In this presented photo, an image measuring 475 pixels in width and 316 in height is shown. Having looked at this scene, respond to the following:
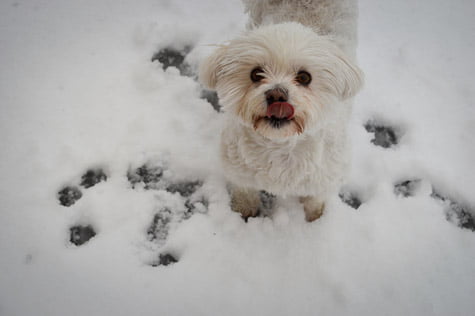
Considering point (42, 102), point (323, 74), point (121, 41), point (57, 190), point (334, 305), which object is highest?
point (323, 74)

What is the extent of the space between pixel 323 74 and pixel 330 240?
1.11m

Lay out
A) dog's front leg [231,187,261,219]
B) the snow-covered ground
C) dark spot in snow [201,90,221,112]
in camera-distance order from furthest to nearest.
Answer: dark spot in snow [201,90,221,112]
dog's front leg [231,187,261,219]
the snow-covered ground

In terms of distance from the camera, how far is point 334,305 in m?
1.83

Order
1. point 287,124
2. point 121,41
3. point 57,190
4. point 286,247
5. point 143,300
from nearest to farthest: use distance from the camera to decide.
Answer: point 287,124 → point 143,300 → point 286,247 → point 57,190 → point 121,41

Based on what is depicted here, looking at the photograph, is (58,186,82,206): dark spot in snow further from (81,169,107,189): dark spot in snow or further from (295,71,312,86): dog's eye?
(295,71,312,86): dog's eye

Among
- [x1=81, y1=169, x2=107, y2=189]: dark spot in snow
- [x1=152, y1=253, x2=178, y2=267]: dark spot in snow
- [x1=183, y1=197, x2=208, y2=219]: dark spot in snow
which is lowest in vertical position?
[x1=152, y1=253, x2=178, y2=267]: dark spot in snow

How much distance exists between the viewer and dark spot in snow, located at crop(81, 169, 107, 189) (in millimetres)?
2166

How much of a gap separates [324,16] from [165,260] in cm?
170

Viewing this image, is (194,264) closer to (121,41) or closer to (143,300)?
(143,300)

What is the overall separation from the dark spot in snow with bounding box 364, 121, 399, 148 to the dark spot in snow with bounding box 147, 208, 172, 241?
1.56 meters

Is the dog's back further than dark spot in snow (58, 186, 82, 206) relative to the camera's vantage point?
No

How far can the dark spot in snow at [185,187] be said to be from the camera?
2.18 meters

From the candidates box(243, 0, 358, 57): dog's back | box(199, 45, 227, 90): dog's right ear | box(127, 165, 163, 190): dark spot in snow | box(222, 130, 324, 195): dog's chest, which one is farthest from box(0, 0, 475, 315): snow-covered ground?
box(199, 45, 227, 90): dog's right ear

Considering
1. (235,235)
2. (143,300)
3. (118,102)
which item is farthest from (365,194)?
(118,102)
